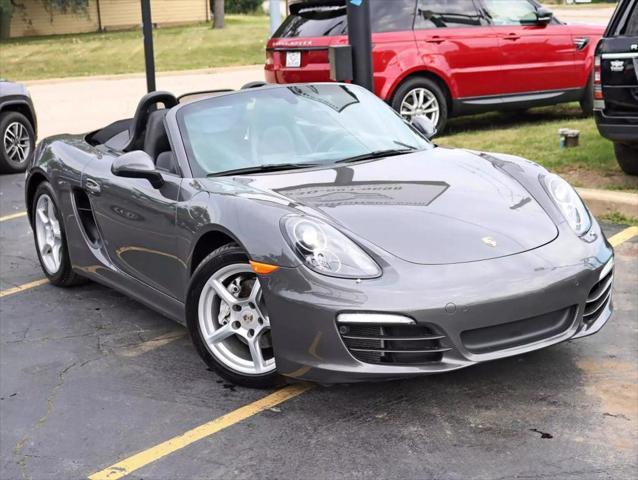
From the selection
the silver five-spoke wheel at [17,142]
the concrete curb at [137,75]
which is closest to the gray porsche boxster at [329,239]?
the silver five-spoke wheel at [17,142]

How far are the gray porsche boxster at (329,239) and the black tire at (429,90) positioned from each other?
483 cm

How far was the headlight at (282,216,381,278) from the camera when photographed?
13.4 feet

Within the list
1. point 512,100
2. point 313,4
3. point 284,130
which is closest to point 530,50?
point 512,100

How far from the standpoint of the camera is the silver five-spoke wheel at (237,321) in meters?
4.44

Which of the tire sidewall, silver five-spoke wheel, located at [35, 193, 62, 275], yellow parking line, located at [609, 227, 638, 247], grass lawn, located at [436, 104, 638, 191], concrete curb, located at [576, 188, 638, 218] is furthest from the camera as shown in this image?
grass lawn, located at [436, 104, 638, 191]

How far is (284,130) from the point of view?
535 centimetres

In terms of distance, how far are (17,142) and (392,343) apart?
26.1ft

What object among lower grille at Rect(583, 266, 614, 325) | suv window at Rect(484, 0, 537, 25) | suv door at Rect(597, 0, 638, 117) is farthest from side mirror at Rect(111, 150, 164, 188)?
suv window at Rect(484, 0, 537, 25)

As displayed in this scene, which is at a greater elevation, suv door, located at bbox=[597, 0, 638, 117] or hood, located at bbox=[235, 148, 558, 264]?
suv door, located at bbox=[597, 0, 638, 117]

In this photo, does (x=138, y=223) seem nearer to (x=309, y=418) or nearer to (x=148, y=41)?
(x=309, y=418)

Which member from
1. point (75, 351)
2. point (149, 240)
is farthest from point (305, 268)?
point (75, 351)

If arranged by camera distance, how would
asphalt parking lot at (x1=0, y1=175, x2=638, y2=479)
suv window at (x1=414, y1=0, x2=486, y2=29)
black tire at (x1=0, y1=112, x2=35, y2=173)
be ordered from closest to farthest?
1. asphalt parking lot at (x1=0, y1=175, x2=638, y2=479)
2. black tire at (x1=0, y1=112, x2=35, y2=173)
3. suv window at (x1=414, y1=0, x2=486, y2=29)

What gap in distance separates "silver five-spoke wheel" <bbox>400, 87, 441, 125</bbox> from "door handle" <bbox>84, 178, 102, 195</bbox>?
18.4ft

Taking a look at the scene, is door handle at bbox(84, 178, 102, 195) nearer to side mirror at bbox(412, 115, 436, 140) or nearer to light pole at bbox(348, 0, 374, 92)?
side mirror at bbox(412, 115, 436, 140)
